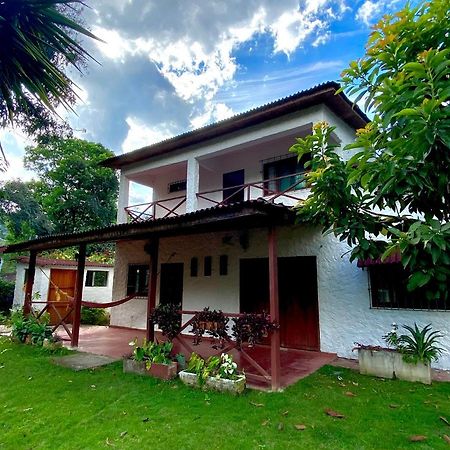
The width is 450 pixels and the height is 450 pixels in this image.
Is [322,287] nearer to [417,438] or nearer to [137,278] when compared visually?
[417,438]

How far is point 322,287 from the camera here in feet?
24.2

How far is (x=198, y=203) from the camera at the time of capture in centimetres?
955

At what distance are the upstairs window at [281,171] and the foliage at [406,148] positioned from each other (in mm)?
5330

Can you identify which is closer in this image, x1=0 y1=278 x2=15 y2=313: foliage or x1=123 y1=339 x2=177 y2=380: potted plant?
x1=123 y1=339 x2=177 y2=380: potted plant

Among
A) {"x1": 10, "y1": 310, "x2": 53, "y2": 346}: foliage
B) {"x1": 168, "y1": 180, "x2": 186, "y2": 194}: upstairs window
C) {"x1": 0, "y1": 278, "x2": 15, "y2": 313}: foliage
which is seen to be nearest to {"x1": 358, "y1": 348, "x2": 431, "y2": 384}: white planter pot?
{"x1": 10, "y1": 310, "x2": 53, "y2": 346}: foliage

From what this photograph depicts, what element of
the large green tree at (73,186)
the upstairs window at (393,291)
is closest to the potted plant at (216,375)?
the upstairs window at (393,291)

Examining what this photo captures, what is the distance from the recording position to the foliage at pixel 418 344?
538 centimetres

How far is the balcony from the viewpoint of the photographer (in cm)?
793

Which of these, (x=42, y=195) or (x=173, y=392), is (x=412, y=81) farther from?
(x=42, y=195)

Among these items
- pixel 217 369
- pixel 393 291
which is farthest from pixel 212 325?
pixel 393 291

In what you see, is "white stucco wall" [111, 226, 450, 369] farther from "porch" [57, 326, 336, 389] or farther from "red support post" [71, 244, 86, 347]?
"red support post" [71, 244, 86, 347]

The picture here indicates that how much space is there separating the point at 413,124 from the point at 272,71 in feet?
30.2

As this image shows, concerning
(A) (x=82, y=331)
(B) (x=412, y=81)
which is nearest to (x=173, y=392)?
(B) (x=412, y=81)

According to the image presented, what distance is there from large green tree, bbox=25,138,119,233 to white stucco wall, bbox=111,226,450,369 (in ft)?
43.3
